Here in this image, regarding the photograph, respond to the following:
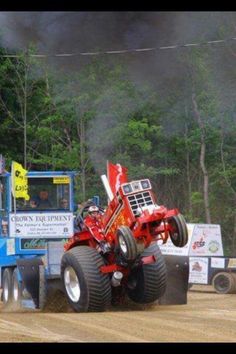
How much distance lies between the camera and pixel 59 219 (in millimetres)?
16656

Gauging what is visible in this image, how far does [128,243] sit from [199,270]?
8.64 meters

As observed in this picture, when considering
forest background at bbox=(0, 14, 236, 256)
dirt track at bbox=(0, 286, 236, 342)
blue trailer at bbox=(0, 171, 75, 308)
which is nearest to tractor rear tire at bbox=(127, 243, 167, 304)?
dirt track at bbox=(0, 286, 236, 342)

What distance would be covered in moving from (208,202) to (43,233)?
56.5 ft

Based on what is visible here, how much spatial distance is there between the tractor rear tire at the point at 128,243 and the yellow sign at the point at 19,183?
12.5ft

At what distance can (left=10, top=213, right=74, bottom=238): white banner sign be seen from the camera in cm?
1664

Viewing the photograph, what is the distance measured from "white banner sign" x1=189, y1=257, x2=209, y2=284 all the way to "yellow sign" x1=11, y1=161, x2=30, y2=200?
20.5 feet

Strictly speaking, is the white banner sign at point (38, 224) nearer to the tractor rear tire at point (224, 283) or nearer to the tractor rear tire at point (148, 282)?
the tractor rear tire at point (148, 282)

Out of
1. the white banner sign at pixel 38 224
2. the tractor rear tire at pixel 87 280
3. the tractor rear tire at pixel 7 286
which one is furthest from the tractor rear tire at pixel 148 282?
the tractor rear tire at pixel 7 286

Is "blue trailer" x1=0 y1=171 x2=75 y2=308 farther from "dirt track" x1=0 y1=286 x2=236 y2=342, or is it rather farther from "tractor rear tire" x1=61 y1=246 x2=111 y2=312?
"tractor rear tire" x1=61 y1=246 x2=111 y2=312

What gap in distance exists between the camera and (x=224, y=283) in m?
20.5

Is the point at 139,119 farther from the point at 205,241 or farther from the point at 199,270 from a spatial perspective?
the point at 199,270

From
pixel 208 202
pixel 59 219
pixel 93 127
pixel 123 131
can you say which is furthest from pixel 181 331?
pixel 208 202

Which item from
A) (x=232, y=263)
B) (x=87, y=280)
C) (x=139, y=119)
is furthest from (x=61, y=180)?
(x=139, y=119)
